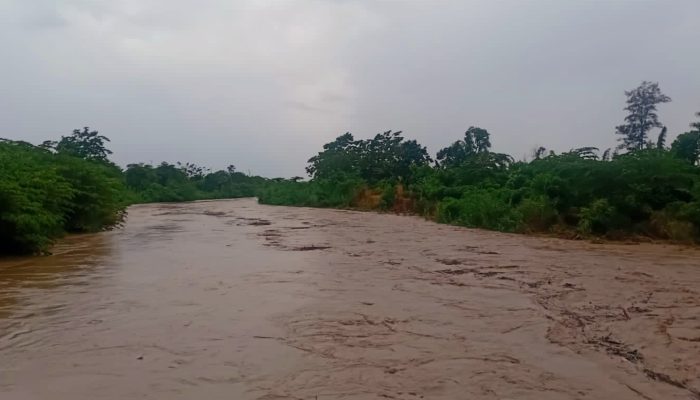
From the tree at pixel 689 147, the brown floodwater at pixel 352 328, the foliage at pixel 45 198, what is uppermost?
the tree at pixel 689 147

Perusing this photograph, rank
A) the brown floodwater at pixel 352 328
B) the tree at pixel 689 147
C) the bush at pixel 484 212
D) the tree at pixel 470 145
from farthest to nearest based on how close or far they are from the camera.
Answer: the tree at pixel 470 145 < the bush at pixel 484 212 < the tree at pixel 689 147 < the brown floodwater at pixel 352 328

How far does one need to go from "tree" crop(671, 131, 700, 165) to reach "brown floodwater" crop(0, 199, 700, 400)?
7.89m

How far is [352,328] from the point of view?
596 centimetres

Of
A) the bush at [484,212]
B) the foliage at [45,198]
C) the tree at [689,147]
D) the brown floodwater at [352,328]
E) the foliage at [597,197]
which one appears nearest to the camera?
the brown floodwater at [352,328]

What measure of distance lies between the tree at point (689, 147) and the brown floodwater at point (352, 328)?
7.89 metres

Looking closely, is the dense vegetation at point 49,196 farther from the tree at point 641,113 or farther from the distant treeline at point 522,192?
the tree at point 641,113

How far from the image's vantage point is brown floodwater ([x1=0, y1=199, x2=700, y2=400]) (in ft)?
14.0

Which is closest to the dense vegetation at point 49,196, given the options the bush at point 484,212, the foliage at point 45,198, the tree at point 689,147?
the foliage at point 45,198

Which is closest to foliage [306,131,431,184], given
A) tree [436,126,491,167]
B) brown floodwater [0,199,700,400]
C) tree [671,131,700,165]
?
tree [436,126,491,167]

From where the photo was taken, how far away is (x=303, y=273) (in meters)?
9.98

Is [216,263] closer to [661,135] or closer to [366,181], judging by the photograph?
[661,135]

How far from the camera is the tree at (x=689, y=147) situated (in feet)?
59.5

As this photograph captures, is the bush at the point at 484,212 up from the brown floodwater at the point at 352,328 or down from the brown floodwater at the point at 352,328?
up

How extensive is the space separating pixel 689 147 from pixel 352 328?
16.8 m
